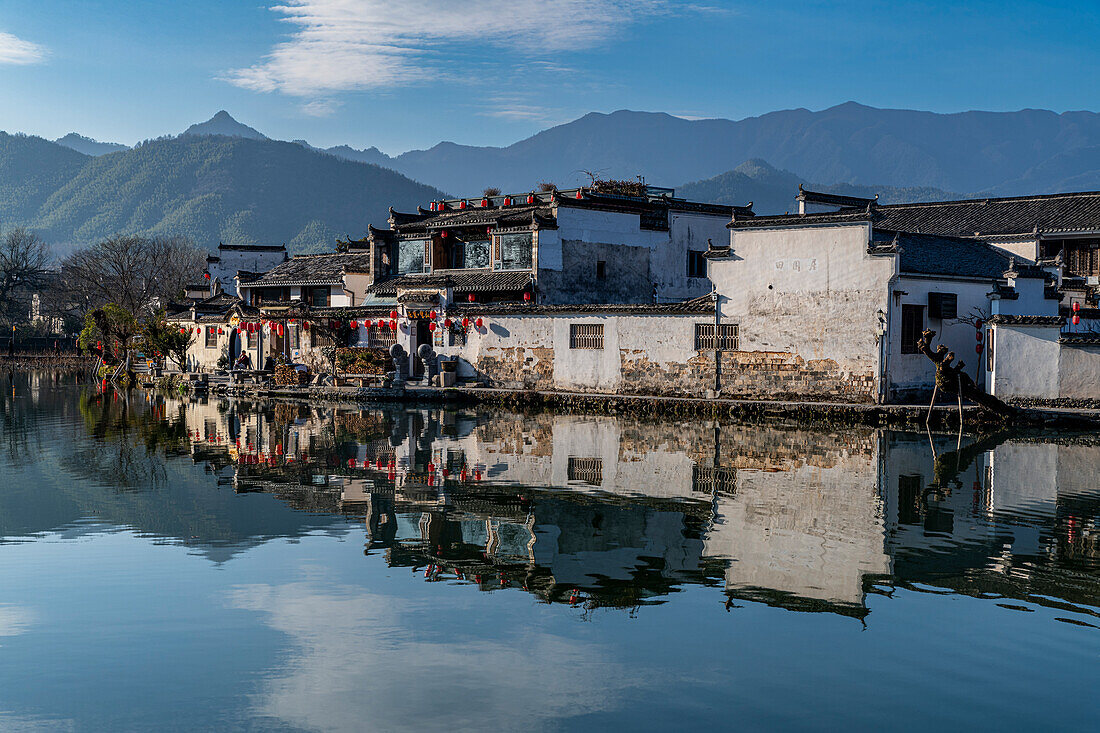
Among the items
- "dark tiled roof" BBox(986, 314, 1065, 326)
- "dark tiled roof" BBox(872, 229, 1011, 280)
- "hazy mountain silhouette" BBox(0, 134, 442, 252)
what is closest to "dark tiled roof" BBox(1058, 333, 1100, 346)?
"dark tiled roof" BBox(986, 314, 1065, 326)

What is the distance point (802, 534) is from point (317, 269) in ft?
123

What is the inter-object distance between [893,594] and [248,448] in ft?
50.5

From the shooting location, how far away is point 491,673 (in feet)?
27.2

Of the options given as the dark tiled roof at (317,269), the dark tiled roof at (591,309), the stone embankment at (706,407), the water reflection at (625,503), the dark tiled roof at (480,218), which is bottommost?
the water reflection at (625,503)

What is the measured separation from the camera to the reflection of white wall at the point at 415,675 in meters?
7.48

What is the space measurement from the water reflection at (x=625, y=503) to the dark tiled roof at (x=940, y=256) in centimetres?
533

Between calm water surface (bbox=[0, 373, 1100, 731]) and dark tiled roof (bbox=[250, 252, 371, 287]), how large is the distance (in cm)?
2618

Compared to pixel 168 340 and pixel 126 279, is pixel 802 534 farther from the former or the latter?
pixel 126 279

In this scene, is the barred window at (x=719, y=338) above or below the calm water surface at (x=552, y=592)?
above

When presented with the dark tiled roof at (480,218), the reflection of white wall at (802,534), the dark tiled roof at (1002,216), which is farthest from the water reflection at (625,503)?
the dark tiled roof at (1002,216)

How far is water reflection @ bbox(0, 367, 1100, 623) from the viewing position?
11.2 m

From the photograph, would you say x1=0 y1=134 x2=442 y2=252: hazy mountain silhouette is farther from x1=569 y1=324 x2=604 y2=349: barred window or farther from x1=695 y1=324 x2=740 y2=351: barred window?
x1=695 y1=324 x2=740 y2=351: barred window

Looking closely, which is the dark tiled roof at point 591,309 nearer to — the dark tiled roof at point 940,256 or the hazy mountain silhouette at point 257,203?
the dark tiled roof at point 940,256

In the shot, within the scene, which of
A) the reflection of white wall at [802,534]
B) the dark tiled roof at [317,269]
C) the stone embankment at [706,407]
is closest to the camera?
the reflection of white wall at [802,534]
